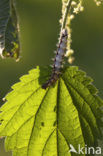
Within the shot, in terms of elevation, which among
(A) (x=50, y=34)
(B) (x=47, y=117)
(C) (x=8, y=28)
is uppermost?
(A) (x=50, y=34)

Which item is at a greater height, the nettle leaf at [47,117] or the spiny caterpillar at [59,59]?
the spiny caterpillar at [59,59]

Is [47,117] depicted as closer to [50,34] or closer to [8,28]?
[8,28]

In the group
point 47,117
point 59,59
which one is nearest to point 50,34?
point 47,117

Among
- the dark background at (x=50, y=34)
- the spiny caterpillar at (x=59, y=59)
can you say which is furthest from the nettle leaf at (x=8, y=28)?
the dark background at (x=50, y=34)

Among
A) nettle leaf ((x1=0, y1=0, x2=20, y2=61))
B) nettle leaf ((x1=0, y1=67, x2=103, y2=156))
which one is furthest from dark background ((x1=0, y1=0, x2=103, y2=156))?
nettle leaf ((x1=0, y1=0, x2=20, y2=61))

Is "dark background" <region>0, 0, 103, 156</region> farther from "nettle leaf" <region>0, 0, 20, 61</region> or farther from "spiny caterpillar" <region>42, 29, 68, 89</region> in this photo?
"nettle leaf" <region>0, 0, 20, 61</region>

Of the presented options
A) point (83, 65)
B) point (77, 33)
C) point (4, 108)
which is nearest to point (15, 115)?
point (4, 108)

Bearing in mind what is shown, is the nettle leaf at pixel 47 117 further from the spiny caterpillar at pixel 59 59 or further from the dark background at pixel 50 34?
the dark background at pixel 50 34
